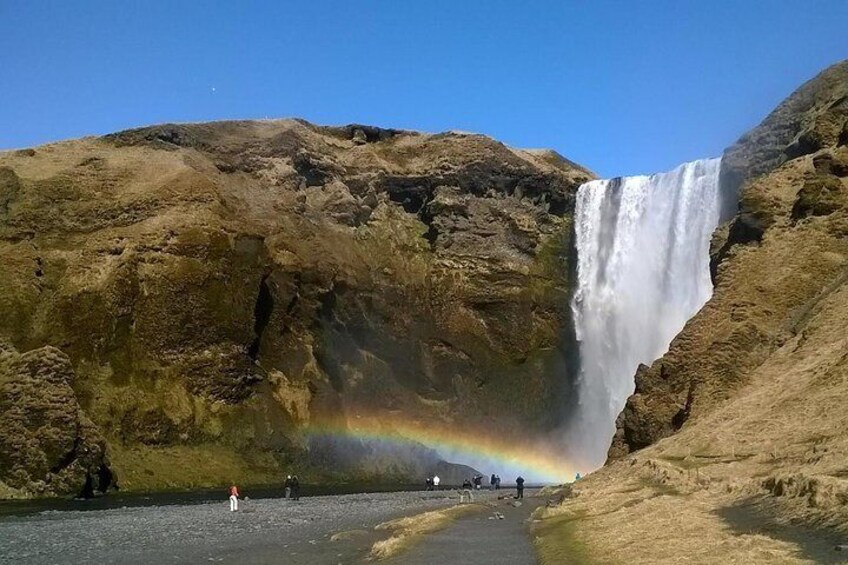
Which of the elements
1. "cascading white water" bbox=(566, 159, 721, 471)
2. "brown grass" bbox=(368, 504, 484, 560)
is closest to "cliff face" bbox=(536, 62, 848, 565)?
"brown grass" bbox=(368, 504, 484, 560)

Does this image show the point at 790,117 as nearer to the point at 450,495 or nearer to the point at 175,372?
the point at 450,495

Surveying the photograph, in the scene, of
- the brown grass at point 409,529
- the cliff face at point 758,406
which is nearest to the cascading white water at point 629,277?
the cliff face at point 758,406

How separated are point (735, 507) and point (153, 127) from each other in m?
101

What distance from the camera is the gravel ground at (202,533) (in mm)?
26781

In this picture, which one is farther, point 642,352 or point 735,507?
point 642,352

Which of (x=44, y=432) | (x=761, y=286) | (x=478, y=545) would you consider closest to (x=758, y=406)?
(x=478, y=545)

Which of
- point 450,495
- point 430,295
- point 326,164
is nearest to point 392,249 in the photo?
point 430,295

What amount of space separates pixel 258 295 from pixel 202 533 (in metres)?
55.9

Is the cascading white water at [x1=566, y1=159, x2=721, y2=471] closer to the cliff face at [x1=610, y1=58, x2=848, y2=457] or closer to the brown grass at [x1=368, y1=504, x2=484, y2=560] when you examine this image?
the cliff face at [x1=610, y1=58, x2=848, y2=457]

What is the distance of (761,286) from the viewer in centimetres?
3959

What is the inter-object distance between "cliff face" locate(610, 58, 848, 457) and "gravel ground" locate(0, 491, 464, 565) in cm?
1531

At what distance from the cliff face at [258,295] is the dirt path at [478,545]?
124 ft

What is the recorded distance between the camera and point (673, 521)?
63.9 ft

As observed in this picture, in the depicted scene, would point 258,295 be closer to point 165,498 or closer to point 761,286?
point 165,498
